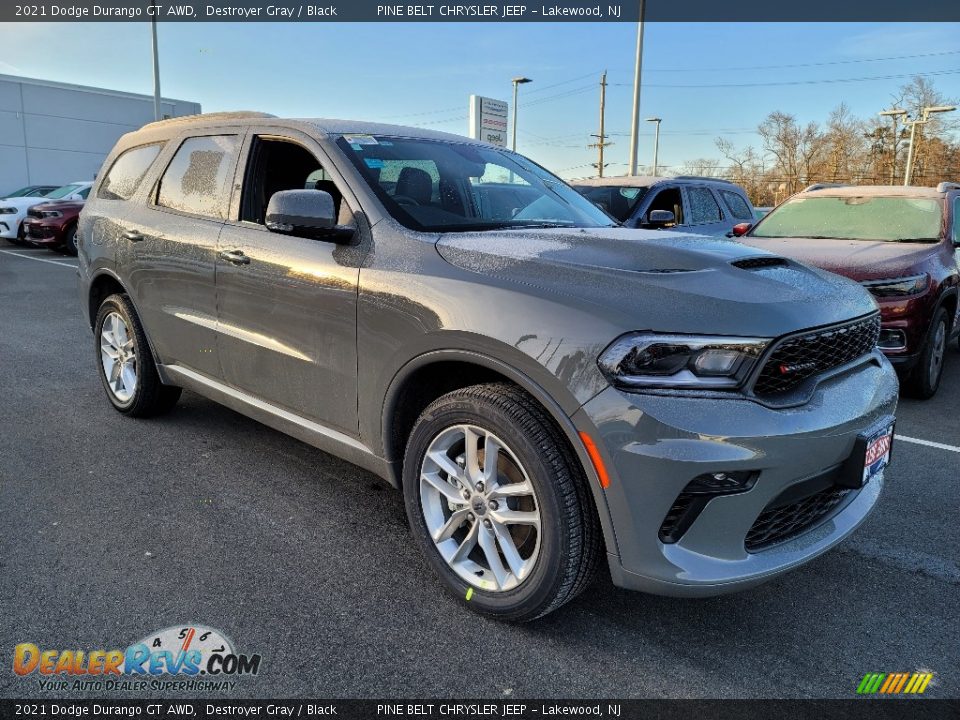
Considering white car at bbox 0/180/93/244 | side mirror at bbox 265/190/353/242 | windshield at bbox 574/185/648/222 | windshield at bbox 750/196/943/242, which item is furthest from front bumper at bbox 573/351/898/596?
white car at bbox 0/180/93/244

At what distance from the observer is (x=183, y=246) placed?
384 cm

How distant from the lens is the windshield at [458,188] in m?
3.13

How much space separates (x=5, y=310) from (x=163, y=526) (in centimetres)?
723

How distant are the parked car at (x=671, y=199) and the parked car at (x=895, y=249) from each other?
57.0 inches

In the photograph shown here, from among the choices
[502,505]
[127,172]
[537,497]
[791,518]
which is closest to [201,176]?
[127,172]

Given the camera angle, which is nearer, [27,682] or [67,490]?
[27,682]

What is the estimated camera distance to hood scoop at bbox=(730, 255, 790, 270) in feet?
8.68

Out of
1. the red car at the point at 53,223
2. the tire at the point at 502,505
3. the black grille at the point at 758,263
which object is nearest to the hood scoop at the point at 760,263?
the black grille at the point at 758,263

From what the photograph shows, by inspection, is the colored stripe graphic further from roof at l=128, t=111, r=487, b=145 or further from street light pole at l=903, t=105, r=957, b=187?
street light pole at l=903, t=105, r=957, b=187

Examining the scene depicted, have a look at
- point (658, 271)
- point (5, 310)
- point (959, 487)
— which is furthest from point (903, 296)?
point (5, 310)

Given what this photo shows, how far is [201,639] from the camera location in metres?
2.46

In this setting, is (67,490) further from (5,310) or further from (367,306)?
(5,310)

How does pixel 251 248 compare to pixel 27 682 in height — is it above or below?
above

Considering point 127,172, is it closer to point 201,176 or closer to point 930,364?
point 201,176
